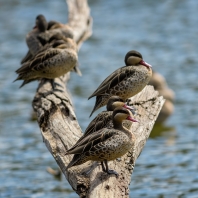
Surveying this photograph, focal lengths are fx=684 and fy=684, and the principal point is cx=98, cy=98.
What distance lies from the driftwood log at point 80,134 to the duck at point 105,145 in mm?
142

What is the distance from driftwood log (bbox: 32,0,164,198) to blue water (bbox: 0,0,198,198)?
189 centimetres

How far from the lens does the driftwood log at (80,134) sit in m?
6.30

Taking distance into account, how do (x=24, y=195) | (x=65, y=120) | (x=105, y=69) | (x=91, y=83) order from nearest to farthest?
(x=65, y=120) < (x=24, y=195) < (x=91, y=83) < (x=105, y=69)

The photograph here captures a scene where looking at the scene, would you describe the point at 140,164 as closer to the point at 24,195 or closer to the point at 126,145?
the point at 24,195

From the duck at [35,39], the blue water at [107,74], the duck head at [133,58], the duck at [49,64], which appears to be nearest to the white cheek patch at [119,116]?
the duck head at [133,58]

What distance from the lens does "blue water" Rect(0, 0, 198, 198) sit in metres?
10.7

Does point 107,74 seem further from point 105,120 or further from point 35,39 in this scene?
point 105,120

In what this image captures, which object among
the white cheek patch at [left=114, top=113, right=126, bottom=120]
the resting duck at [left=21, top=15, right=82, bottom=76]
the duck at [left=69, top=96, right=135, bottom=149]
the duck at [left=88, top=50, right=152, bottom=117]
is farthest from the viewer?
the resting duck at [left=21, top=15, right=82, bottom=76]

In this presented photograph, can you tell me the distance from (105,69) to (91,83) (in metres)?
1.17

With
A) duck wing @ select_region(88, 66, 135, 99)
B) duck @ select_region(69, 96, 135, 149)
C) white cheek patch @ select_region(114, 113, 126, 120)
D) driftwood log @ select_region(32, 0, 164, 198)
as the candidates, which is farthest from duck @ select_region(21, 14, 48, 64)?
white cheek patch @ select_region(114, 113, 126, 120)

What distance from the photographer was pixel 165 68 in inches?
673

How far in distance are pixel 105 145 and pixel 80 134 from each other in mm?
1181

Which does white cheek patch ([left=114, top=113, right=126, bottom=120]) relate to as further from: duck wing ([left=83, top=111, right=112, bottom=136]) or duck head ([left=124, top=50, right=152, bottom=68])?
duck head ([left=124, top=50, right=152, bottom=68])

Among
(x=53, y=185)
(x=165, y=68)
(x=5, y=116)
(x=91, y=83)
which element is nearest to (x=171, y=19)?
(x=165, y=68)
